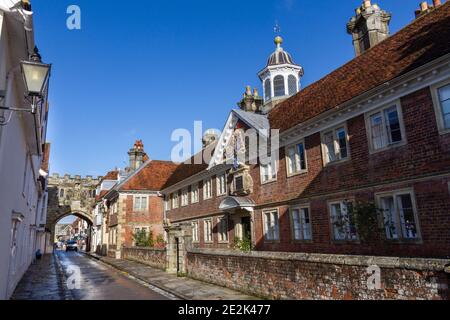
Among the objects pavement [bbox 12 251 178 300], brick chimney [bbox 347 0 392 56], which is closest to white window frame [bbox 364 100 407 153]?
brick chimney [bbox 347 0 392 56]

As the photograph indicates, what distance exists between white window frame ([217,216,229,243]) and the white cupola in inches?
353

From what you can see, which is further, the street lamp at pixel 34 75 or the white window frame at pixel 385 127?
the white window frame at pixel 385 127

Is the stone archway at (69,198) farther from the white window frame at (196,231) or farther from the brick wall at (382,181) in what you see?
the brick wall at (382,181)

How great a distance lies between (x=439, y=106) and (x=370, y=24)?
11.0 m

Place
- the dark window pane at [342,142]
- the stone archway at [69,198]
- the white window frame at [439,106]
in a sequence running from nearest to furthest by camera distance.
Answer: the white window frame at [439,106] < the dark window pane at [342,142] < the stone archway at [69,198]

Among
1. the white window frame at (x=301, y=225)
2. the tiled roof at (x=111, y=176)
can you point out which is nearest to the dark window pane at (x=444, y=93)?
the white window frame at (x=301, y=225)

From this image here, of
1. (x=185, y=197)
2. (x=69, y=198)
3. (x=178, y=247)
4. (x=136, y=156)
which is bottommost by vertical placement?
(x=178, y=247)

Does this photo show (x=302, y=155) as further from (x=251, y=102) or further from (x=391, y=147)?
(x=251, y=102)

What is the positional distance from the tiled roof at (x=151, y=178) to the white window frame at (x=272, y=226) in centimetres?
2065

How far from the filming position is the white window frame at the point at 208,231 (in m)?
23.5

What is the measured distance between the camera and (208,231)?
79.3ft

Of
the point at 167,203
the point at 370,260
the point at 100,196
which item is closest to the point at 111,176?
the point at 100,196

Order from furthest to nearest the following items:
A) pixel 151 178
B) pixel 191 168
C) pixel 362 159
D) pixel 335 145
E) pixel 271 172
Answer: pixel 151 178 < pixel 191 168 < pixel 271 172 < pixel 335 145 < pixel 362 159

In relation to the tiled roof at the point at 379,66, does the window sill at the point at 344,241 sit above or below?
below
